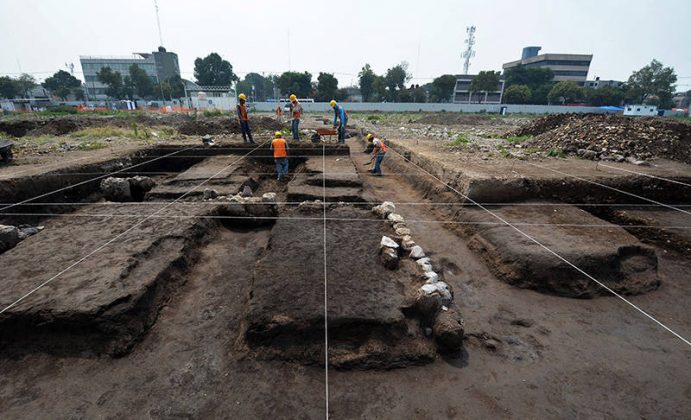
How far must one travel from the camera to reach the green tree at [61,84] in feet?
186

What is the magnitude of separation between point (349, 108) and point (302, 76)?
10.4 m

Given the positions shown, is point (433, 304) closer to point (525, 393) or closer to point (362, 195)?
point (525, 393)

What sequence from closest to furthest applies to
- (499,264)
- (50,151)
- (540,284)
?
(540,284), (499,264), (50,151)

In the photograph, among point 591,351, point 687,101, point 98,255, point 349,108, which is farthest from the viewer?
point 687,101

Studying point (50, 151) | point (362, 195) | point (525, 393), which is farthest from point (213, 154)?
point (525, 393)

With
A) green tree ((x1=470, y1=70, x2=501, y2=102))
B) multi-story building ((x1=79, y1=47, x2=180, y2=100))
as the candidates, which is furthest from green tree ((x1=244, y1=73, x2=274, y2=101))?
green tree ((x1=470, y1=70, x2=501, y2=102))

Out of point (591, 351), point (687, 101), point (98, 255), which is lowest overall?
point (591, 351)

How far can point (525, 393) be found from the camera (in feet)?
8.14

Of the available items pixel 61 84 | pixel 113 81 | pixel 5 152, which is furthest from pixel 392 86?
pixel 61 84

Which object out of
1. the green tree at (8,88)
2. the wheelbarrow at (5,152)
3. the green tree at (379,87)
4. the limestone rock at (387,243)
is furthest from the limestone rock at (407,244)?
the green tree at (8,88)

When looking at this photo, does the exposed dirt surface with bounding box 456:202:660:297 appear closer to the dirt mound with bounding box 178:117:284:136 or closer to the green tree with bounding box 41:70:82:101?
the dirt mound with bounding box 178:117:284:136

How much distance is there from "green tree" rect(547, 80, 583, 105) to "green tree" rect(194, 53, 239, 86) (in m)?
60.0

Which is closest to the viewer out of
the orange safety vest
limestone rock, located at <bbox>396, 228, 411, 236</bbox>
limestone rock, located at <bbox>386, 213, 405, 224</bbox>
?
limestone rock, located at <bbox>396, 228, 411, 236</bbox>

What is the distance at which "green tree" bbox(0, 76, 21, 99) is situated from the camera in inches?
1925
